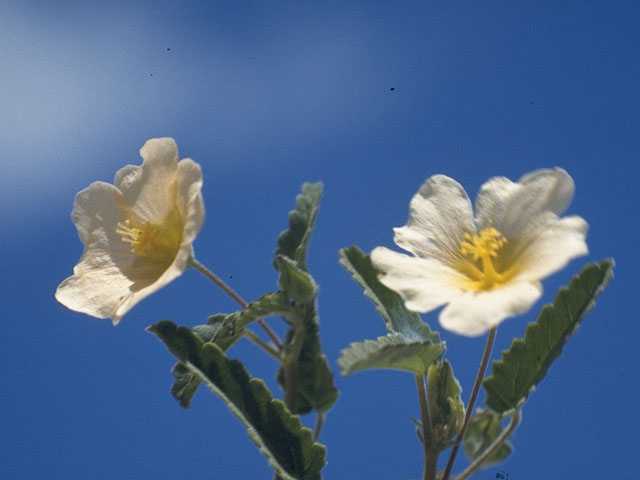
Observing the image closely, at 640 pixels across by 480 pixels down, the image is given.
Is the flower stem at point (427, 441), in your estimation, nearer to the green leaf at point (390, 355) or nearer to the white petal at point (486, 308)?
the green leaf at point (390, 355)

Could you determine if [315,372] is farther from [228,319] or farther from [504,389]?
[504,389]

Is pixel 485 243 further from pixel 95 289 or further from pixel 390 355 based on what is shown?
pixel 95 289

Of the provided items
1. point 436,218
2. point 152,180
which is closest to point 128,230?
point 152,180

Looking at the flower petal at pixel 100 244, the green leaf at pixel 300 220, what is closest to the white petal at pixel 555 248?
the green leaf at pixel 300 220

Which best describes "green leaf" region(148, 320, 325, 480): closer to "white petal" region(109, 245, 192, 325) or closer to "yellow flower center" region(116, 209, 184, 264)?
"white petal" region(109, 245, 192, 325)

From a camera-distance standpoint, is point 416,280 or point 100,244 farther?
point 100,244
